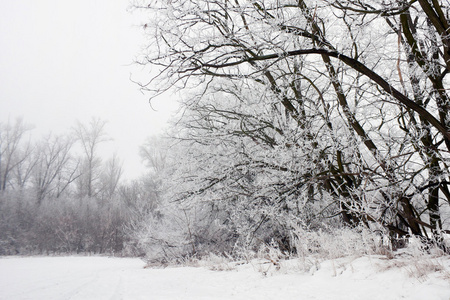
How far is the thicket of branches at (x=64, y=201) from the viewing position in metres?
23.1

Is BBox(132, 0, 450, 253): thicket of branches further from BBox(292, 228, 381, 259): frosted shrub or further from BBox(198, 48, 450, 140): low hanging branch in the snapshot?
BBox(292, 228, 381, 259): frosted shrub

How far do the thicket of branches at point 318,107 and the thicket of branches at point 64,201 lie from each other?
12035mm

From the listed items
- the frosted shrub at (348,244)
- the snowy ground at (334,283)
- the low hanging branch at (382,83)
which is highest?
the low hanging branch at (382,83)

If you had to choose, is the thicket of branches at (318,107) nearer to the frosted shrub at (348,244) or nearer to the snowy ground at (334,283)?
the frosted shrub at (348,244)

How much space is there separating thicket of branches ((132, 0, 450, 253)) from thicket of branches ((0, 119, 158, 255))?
39.5 ft

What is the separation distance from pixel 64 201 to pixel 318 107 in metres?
29.1

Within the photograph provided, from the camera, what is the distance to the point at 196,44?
345 cm

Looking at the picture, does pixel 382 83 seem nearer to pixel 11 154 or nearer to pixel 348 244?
pixel 348 244

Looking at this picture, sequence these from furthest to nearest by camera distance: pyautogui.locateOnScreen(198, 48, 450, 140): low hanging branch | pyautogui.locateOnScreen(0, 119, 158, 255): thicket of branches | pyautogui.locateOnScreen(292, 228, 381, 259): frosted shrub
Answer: pyautogui.locateOnScreen(0, 119, 158, 255): thicket of branches < pyautogui.locateOnScreen(292, 228, 381, 259): frosted shrub < pyautogui.locateOnScreen(198, 48, 450, 140): low hanging branch

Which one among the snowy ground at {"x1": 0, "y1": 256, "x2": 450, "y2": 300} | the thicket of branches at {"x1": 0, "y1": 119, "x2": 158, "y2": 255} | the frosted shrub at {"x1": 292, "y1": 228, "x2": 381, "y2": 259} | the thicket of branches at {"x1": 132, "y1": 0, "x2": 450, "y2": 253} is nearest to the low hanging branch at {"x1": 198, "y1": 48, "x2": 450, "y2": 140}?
the thicket of branches at {"x1": 132, "y1": 0, "x2": 450, "y2": 253}

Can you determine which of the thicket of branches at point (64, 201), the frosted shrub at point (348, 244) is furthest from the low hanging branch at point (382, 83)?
the thicket of branches at point (64, 201)

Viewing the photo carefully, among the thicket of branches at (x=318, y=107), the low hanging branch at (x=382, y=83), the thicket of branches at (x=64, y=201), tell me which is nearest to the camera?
the low hanging branch at (x=382, y=83)

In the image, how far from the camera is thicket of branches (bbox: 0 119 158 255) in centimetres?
2309

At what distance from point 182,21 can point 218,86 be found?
4.60 meters
